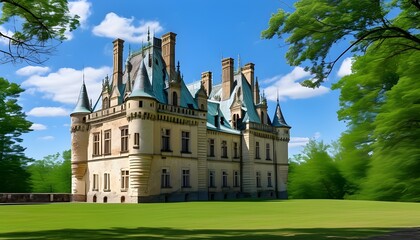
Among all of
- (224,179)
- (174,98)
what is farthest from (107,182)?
(224,179)

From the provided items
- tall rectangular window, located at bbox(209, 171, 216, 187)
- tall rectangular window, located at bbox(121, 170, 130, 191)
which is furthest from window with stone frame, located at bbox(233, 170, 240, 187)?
tall rectangular window, located at bbox(121, 170, 130, 191)

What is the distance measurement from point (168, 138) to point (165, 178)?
358 cm

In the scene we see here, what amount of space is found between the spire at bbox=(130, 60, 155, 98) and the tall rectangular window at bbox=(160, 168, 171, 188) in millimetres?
6787

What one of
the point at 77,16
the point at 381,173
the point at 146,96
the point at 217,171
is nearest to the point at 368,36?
the point at 77,16

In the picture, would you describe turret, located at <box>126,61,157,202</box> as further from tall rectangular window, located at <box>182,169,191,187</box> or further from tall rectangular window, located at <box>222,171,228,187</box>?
tall rectangular window, located at <box>222,171,228,187</box>

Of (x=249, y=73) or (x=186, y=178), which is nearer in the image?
(x=186, y=178)

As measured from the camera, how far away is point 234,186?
152ft

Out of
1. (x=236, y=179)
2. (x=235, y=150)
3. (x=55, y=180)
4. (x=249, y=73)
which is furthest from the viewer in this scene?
(x=55, y=180)

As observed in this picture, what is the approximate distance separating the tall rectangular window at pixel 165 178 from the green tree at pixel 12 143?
1874cm

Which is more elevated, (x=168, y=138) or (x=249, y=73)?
(x=249, y=73)

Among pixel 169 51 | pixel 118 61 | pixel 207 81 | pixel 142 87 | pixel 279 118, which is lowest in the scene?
pixel 279 118

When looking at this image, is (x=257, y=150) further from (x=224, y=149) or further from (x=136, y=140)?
→ (x=136, y=140)

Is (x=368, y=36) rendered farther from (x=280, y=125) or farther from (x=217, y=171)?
(x=280, y=125)

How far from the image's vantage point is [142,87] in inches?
1430
